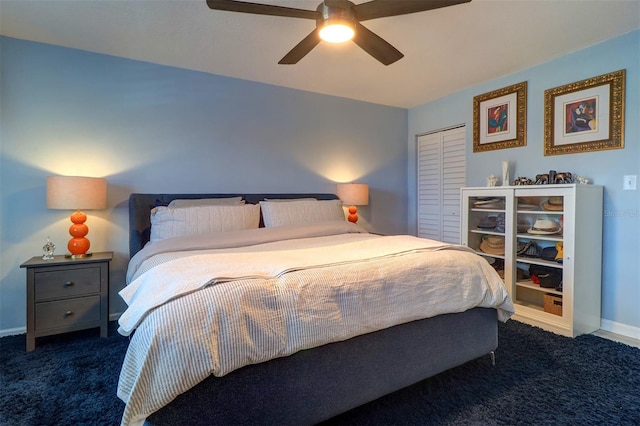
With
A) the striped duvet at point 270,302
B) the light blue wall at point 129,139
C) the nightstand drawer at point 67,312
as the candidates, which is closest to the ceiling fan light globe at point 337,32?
the striped duvet at point 270,302

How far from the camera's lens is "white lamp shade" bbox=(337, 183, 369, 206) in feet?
12.3

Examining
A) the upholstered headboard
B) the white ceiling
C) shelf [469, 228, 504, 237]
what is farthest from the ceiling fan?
shelf [469, 228, 504, 237]

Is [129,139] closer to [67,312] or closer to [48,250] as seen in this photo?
[48,250]

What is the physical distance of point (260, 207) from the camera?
3162 mm

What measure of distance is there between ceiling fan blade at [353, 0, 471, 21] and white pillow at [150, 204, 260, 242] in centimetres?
179

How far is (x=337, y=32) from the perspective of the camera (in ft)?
6.14

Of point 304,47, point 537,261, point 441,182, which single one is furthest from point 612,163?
point 304,47

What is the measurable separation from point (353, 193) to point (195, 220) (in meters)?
1.79

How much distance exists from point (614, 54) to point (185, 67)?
362cm

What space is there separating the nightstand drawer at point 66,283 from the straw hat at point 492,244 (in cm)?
341

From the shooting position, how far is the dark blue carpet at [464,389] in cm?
153

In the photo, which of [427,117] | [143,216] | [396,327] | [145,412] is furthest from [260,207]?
[427,117]

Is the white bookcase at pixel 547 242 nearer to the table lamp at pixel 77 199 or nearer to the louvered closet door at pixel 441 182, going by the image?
the louvered closet door at pixel 441 182

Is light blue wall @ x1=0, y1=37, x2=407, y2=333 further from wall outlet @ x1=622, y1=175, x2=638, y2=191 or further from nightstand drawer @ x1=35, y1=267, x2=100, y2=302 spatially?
wall outlet @ x1=622, y1=175, x2=638, y2=191
